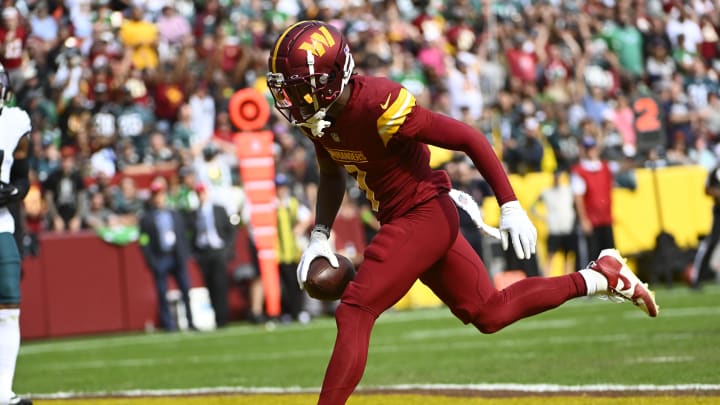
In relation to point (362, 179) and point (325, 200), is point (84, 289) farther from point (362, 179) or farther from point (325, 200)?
point (362, 179)

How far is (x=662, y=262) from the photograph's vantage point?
17.1 m

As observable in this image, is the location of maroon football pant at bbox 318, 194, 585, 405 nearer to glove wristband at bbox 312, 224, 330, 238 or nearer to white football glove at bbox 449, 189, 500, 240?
white football glove at bbox 449, 189, 500, 240

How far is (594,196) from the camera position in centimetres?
1636

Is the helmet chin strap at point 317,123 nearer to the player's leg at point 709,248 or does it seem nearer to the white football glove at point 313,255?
the white football glove at point 313,255

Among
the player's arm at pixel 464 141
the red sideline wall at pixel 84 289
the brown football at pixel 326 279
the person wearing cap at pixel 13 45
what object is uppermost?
the person wearing cap at pixel 13 45

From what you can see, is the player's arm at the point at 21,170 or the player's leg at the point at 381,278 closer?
the player's leg at the point at 381,278

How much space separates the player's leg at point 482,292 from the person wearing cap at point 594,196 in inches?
408

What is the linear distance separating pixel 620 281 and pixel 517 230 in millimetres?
833

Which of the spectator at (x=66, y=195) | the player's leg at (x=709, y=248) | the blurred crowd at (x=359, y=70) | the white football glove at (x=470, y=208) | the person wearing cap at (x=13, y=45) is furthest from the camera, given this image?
the blurred crowd at (x=359, y=70)

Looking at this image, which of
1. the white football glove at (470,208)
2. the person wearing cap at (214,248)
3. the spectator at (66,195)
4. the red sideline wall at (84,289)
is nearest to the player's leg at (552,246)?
the person wearing cap at (214,248)

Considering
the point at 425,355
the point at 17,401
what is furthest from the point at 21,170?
the point at 425,355

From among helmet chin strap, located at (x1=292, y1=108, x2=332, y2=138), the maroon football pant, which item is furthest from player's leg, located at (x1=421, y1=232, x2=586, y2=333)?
helmet chin strap, located at (x1=292, y1=108, x2=332, y2=138)

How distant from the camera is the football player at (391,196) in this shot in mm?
5570

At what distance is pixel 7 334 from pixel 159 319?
919cm
